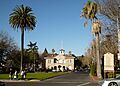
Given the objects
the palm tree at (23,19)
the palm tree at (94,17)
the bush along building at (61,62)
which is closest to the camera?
the palm tree at (94,17)

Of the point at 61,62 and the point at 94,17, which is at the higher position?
the point at 94,17

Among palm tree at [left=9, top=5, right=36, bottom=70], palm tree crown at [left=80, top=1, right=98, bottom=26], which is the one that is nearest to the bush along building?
palm tree at [left=9, top=5, right=36, bottom=70]

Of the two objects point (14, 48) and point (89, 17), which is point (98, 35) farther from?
point (14, 48)

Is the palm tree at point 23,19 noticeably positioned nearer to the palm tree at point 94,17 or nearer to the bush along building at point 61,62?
the palm tree at point 94,17

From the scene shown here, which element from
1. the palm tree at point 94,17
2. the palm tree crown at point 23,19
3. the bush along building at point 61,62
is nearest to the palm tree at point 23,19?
the palm tree crown at point 23,19

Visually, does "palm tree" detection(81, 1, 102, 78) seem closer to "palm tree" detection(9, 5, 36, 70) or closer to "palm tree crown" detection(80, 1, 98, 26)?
"palm tree crown" detection(80, 1, 98, 26)

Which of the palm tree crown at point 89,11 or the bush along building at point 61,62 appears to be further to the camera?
the bush along building at point 61,62

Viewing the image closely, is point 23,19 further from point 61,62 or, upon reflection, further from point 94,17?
point 61,62

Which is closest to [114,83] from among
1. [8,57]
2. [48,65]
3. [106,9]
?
[106,9]

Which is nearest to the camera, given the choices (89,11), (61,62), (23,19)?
(89,11)

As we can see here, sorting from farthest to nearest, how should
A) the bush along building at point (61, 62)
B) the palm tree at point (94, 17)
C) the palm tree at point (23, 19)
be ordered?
the bush along building at point (61, 62)
the palm tree at point (23, 19)
the palm tree at point (94, 17)

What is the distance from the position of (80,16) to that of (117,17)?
2063cm

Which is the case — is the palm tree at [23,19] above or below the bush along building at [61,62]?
above

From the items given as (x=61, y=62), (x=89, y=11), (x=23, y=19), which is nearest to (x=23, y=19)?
(x=23, y=19)
